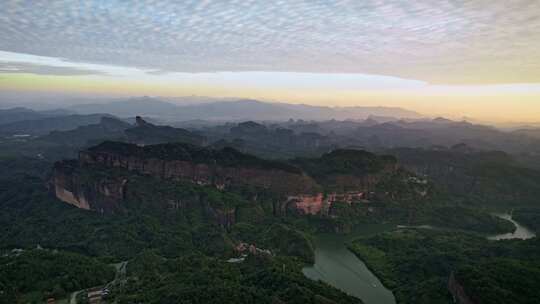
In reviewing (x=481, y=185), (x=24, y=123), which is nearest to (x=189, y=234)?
(x=481, y=185)

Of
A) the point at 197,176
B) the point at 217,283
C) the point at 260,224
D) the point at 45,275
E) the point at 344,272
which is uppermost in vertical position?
the point at 197,176

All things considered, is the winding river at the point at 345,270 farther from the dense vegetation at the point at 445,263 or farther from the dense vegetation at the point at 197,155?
the dense vegetation at the point at 197,155

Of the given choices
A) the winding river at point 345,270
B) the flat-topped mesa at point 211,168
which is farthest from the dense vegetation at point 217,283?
the flat-topped mesa at point 211,168

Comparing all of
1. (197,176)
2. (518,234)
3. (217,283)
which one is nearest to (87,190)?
(197,176)

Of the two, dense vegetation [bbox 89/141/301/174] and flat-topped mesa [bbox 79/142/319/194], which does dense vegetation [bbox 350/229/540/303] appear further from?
dense vegetation [bbox 89/141/301/174]

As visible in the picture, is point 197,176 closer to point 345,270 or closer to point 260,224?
point 260,224
